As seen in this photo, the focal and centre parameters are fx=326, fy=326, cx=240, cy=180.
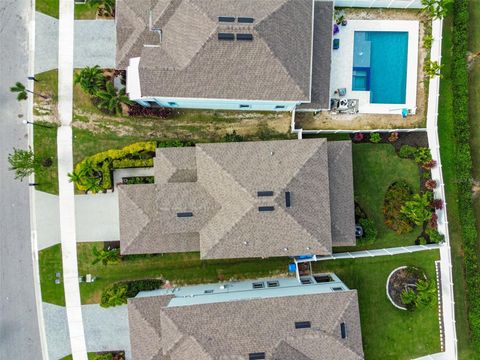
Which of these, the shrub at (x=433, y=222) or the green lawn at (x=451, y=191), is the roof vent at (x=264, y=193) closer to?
the shrub at (x=433, y=222)

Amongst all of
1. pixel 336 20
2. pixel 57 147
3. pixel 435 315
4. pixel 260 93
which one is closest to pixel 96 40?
pixel 57 147

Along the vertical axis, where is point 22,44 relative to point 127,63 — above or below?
above

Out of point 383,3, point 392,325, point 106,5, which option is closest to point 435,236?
point 392,325

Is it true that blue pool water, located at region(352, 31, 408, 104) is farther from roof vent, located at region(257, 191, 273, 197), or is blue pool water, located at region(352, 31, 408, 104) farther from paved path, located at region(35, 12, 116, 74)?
paved path, located at region(35, 12, 116, 74)

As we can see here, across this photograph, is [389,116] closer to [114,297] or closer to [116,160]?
[116,160]

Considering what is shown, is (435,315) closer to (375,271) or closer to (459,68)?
(375,271)

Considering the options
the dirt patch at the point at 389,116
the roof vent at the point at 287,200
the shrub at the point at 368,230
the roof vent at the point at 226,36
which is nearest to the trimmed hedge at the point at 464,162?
the dirt patch at the point at 389,116
